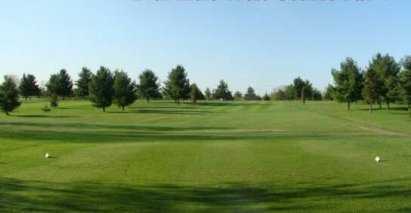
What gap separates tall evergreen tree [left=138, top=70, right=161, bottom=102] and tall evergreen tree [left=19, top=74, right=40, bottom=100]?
77.8 ft

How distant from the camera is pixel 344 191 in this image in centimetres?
1189

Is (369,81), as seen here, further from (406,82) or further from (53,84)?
(53,84)

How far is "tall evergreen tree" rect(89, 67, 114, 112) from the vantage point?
277 ft

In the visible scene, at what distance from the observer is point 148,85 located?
380ft

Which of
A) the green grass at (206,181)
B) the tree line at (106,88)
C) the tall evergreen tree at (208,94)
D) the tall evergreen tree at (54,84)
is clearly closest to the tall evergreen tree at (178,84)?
the tree line at (106,88)

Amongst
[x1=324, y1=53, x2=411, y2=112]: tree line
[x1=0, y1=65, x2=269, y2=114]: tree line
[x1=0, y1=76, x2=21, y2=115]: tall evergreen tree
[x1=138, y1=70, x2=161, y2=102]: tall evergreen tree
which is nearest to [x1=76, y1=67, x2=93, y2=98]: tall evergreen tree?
[x1=0, y1=65, x2=269, y2=114]: tree line

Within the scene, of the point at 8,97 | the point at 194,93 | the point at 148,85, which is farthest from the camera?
the point at 194,93

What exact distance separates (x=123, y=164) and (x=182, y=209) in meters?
6.88

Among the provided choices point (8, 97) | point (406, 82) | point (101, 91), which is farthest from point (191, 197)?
point (101, 91)

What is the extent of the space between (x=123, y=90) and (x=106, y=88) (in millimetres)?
3367

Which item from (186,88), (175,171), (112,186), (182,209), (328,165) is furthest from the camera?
(186,88)

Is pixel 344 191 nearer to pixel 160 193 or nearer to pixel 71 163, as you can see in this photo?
pixel 160 193

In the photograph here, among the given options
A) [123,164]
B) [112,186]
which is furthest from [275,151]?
[112,186]

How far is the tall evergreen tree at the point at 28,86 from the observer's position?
119 metres
